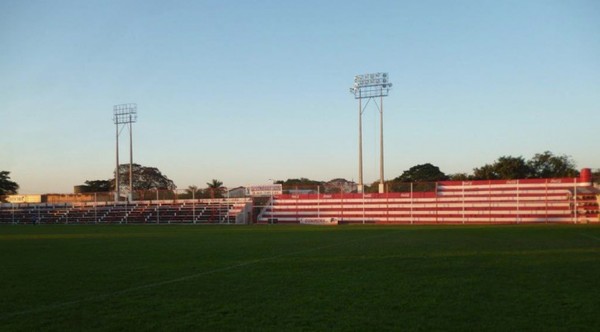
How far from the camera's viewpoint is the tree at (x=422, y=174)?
7950 centimetres

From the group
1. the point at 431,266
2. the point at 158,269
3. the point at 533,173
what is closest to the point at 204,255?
the point at 158,269

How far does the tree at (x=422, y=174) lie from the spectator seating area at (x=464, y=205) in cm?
3880

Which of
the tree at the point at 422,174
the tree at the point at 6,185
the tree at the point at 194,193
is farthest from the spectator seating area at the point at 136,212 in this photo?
the tree at the point at 422,174

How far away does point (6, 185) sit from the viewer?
82562 millimetres

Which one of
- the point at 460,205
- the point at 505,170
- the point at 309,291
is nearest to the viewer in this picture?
the point at 309,291

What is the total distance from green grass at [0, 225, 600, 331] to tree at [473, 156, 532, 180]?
49.2m

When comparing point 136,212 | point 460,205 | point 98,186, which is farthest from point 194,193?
point 98,186

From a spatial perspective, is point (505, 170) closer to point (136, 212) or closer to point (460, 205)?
point (460, 205)

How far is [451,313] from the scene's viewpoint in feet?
22.3

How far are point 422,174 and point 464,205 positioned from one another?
43.6 meters

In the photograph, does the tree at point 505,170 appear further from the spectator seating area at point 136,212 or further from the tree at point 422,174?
the spectator seating area at point 136,212

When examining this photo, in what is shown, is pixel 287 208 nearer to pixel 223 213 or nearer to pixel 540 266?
pixel 223 213

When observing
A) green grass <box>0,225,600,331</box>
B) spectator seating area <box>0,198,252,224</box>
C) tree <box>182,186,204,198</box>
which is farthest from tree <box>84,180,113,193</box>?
green grass <box>0,225,600,331</box>

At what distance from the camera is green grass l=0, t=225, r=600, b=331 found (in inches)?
256
